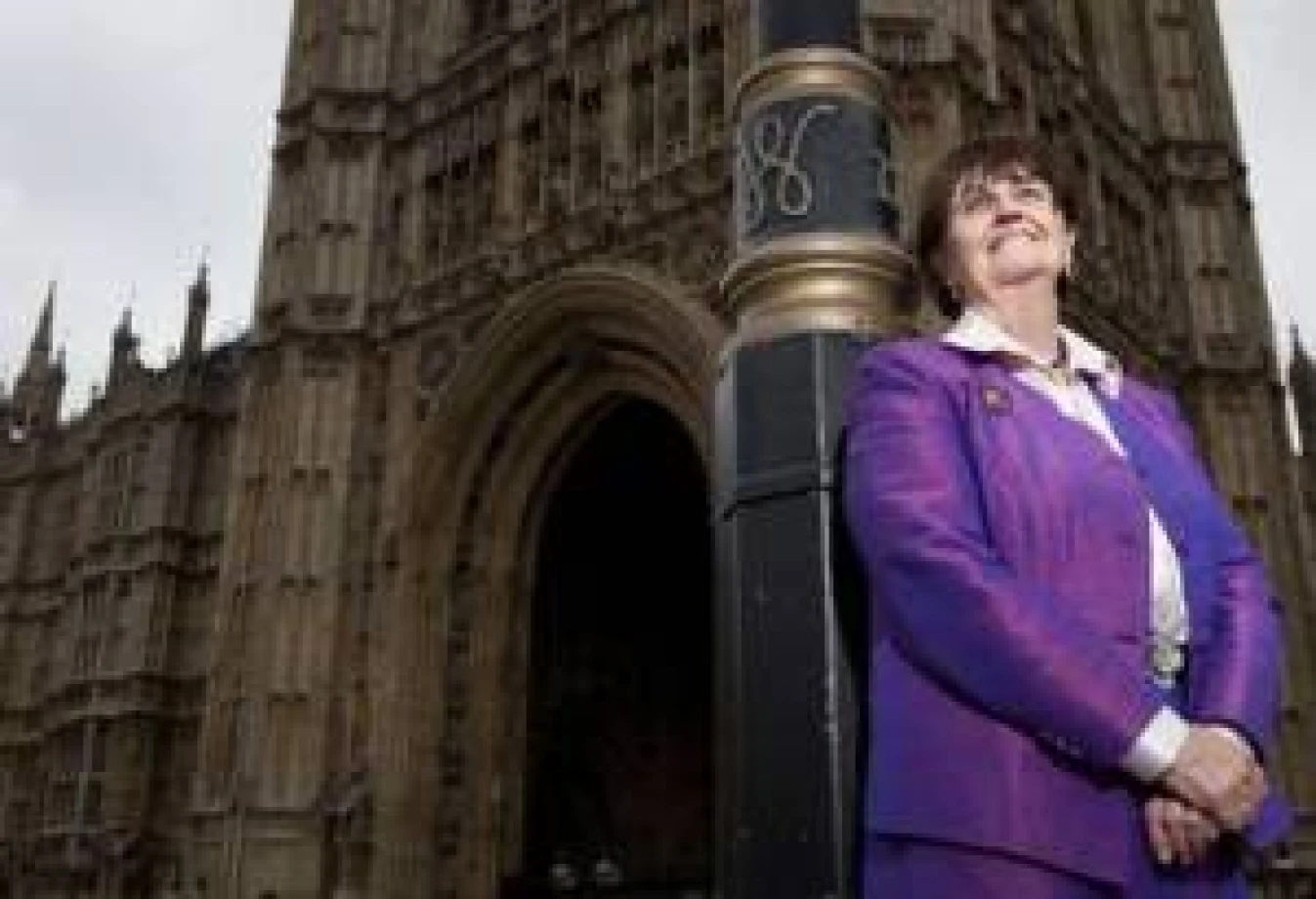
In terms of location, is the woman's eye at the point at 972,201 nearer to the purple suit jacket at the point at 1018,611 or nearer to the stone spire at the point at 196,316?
the purple suit jacket at the point at 1018,611

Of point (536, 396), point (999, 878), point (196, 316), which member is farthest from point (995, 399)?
point (196, 316)

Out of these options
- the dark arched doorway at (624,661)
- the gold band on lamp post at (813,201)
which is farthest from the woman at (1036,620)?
the dark arched doorway at (624,661)

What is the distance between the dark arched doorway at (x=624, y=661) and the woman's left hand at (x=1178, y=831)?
15612 millimetres

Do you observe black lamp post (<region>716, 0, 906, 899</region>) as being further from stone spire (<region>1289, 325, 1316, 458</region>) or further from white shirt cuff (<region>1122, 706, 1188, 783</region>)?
stone spire (<region>1289, 325, 1316, 458</region>)

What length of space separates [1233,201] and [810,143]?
20.6 metres

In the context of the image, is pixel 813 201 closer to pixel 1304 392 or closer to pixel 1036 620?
pixel 1036 620

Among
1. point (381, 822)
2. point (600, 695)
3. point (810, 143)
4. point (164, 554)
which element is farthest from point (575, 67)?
point (810, 143)

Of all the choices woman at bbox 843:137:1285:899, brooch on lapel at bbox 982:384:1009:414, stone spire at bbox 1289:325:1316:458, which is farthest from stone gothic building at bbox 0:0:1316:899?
brooch on lapel at bbox 982:384:1009:414

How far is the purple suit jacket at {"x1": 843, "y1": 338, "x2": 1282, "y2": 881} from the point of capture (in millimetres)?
1807

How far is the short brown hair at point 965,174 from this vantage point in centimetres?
238

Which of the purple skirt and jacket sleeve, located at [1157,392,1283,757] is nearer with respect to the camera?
the purple skirt

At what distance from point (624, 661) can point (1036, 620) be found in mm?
18237

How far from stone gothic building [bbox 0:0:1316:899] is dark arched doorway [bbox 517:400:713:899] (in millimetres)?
54

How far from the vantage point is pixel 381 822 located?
628 inches
